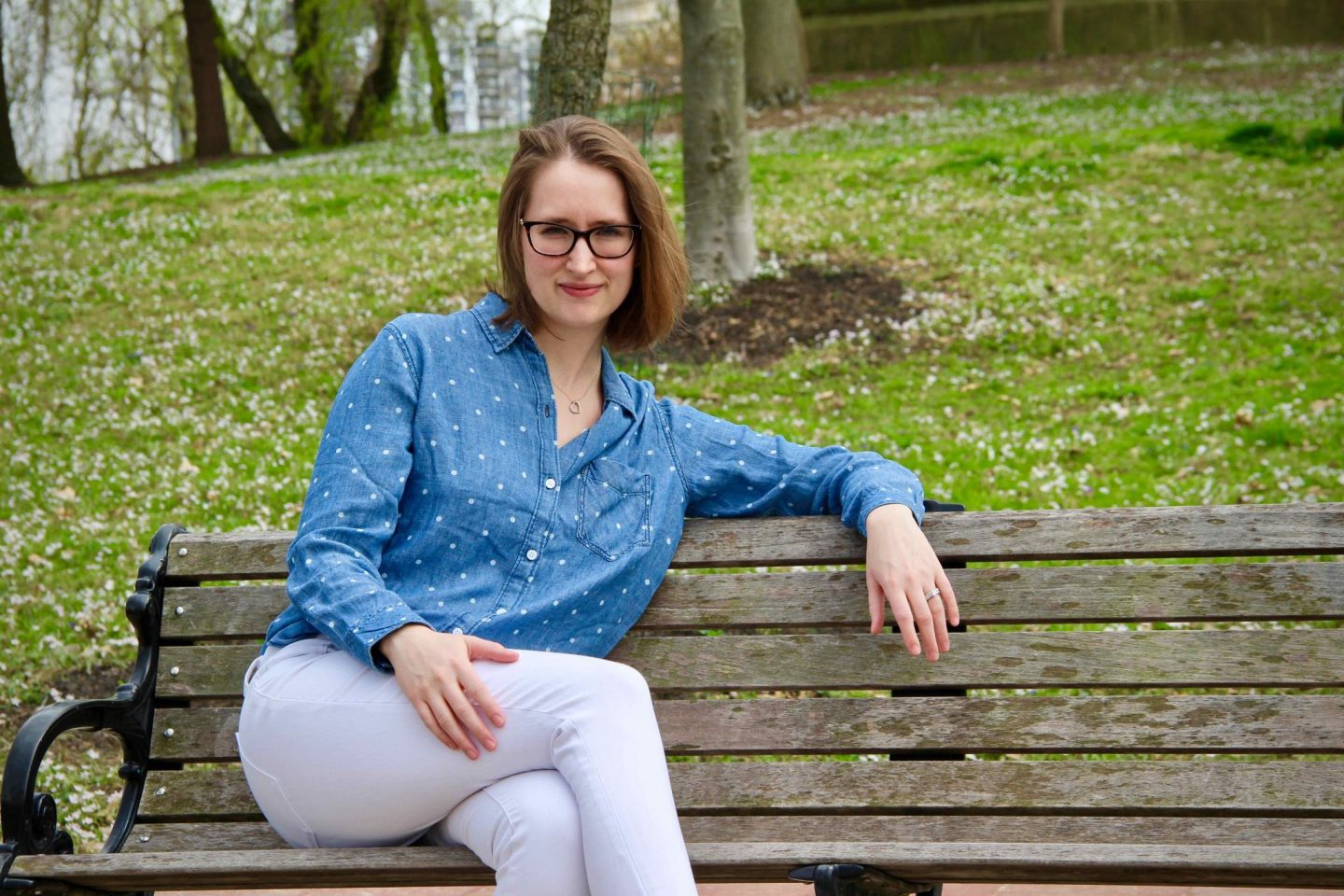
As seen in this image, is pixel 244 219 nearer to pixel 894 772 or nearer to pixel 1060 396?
pixel 1060 396

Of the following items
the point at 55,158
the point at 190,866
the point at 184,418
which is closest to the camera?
the point at 190,866

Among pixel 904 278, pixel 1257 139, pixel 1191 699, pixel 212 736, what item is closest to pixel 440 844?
pixel 212 736

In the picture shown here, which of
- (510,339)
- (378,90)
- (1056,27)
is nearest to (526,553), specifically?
(510,339)

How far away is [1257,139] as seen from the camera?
1183 cm

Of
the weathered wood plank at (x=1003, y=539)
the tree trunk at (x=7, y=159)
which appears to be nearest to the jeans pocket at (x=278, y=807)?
the weathered wood plank at (x=1003, y=539)

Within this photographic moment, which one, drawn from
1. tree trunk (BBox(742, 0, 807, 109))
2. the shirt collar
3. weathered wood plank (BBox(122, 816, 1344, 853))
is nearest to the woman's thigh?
weathered wood plank (BBox(122, 816, 1344, 853))

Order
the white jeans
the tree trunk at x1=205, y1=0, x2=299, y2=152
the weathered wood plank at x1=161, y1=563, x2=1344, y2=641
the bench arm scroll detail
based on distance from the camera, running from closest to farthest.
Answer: the white jeans → the bench arm scroll detail → the weathered wood plank at x1=161, y1=563, x2=1344, y2=641 → the tree trunk at x1=205, y1=0, x2=299, y2=152

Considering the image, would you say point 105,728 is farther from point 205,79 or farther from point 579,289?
point 205,79

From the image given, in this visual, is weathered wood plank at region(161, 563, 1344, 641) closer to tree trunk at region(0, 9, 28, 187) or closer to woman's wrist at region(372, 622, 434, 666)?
woman's wrist at region(372, 622, 434, 666)

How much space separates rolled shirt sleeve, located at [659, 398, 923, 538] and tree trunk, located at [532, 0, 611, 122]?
5.02 metres

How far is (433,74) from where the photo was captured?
25672 mm

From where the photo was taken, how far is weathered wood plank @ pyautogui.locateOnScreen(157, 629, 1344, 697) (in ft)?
9.23

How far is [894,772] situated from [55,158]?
2594 cm

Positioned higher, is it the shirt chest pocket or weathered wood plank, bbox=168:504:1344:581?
the shirt chest pocket
